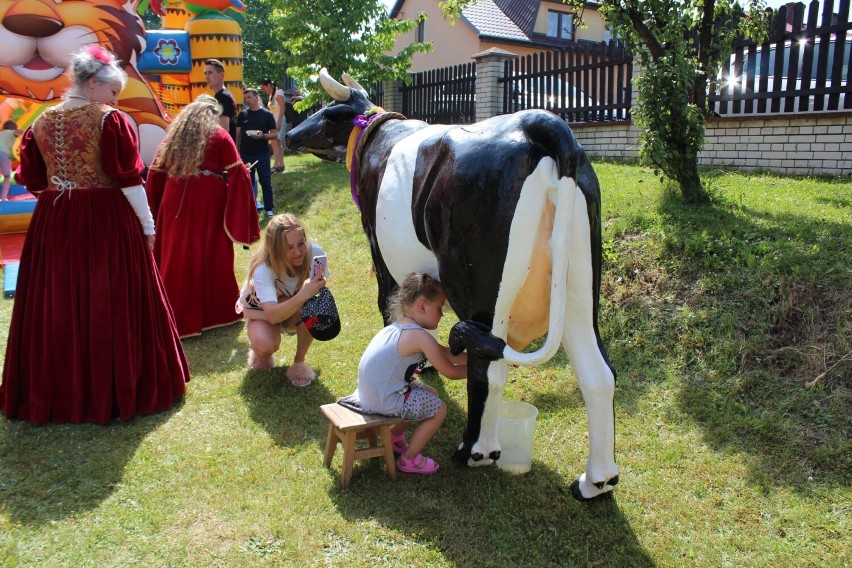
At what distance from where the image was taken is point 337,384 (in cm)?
430

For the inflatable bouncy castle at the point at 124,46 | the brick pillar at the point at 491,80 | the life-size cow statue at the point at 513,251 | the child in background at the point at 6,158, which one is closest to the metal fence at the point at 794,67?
the brick pillar at the point at 491,80

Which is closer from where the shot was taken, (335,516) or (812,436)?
(335,516)

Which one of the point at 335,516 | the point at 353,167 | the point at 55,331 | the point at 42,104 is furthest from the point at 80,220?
the point at 42,104

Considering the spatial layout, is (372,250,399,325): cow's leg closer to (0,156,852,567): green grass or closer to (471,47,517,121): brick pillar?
(0,156,852,567): green grass

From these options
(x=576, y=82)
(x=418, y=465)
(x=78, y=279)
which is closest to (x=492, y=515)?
(x=418, y=465)

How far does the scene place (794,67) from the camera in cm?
706

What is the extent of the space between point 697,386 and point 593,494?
1.32m

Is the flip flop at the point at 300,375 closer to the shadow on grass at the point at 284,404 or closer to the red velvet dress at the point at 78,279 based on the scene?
the shadow on grass at the point at 284,404

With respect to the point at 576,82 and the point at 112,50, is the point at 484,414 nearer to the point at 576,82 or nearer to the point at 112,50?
the point at 112,50

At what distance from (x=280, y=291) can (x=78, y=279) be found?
3.89ft

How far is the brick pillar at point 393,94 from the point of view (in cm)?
1455

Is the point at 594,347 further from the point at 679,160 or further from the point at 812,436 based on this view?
the point at 679,160

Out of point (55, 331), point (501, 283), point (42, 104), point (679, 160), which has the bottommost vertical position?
point (55, 331)

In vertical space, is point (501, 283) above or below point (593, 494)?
above
